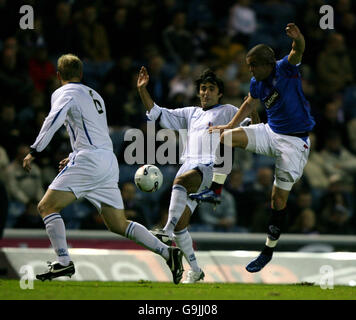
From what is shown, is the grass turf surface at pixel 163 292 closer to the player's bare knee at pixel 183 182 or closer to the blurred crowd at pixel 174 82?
the player's bare knee at pixel 183 182

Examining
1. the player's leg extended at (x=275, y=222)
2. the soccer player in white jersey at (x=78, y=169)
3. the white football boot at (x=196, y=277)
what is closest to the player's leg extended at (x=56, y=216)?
the soccer player in white jersey at (x=78, y=169)

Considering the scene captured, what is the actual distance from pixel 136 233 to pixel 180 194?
0.96 meters

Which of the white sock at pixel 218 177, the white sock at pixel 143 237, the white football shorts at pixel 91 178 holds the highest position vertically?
the white football shorts at pixel 91 178

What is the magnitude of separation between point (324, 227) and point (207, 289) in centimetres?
474

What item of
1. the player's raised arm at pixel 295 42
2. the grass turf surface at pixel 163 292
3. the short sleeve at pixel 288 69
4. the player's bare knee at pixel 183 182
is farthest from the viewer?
the player's bare knee at pixel 183 182

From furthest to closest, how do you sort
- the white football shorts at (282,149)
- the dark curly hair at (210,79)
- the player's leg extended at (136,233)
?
the dark curly hair at (210,79), the white football shorts at (282,149), the player's leg extended at (136,233)

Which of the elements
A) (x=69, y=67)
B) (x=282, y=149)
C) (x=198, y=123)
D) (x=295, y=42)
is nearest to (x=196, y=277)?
(x=198, y=123)

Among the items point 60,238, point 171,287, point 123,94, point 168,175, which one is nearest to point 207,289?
point 171,287

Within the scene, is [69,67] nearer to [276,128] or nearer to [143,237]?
[143,237]

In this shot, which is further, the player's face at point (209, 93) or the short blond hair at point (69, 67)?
the player's face at point (209, 93)

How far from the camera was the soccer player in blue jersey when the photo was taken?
938 centimetres

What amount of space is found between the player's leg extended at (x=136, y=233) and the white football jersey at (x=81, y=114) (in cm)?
69

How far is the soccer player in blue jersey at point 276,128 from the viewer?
9375 mm

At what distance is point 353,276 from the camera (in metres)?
11.0
